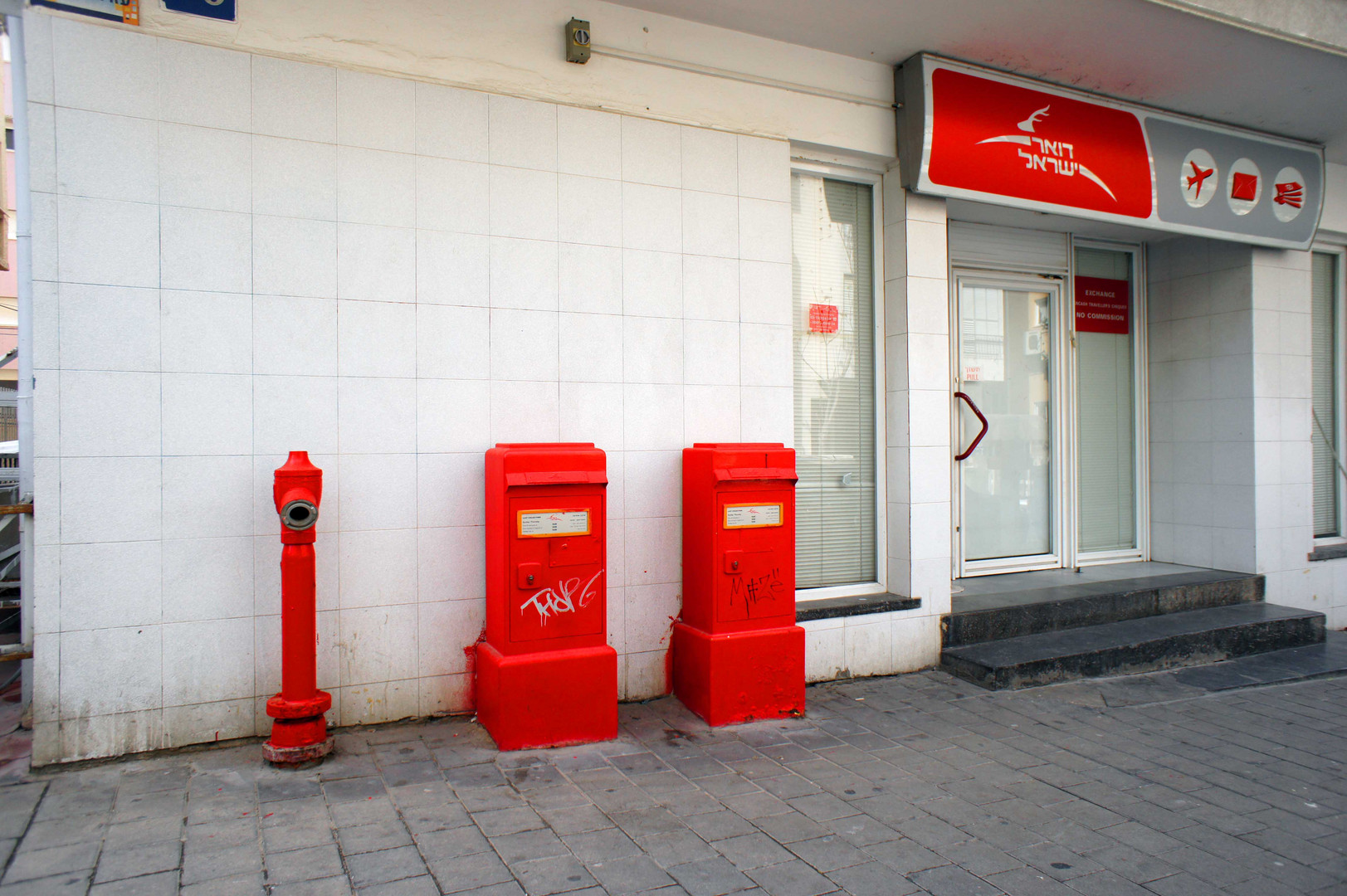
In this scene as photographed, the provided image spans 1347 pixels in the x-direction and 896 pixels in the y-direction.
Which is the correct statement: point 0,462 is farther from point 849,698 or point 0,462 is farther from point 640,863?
point 849,698

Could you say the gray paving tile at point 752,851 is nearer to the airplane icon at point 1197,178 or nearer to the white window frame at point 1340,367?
the airplane icon at point 1197,178

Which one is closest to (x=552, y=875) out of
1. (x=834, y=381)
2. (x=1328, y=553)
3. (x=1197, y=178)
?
(x=834, y=381)

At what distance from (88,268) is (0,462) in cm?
222

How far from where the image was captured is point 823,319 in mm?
5504

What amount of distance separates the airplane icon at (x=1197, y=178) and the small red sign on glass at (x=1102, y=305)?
1.12 m

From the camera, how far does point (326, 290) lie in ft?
13.2

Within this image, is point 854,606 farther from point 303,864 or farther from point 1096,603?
point 303,864

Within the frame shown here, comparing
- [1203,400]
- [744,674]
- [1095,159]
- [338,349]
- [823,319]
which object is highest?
[1095,159]

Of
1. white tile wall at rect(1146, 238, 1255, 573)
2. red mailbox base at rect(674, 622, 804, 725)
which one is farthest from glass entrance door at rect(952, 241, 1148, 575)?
red mailbox base at rect(674, 622, 804, 725)

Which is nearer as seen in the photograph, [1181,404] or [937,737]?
[937,737]

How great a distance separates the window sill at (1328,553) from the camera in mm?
7164

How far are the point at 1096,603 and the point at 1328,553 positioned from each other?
310 centimetres

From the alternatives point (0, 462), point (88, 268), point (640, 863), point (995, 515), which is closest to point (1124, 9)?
point (995, 515)

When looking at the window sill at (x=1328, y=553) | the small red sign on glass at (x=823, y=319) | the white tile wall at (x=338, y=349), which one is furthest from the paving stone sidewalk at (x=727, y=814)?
the window sill at (x=1328, y=553)
